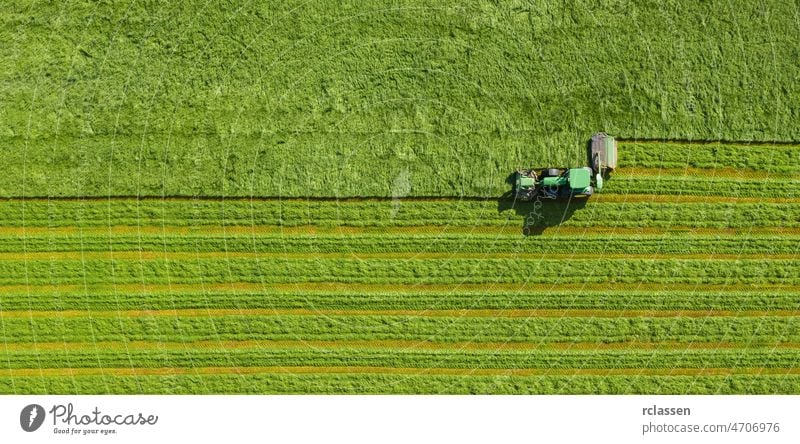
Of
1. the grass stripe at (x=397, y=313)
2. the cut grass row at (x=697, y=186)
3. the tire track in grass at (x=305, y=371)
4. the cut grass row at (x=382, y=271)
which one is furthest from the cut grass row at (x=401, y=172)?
the tire track in grass at (x=305, y=371)

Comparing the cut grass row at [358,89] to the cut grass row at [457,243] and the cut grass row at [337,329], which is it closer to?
the cut grass row at [457,243]

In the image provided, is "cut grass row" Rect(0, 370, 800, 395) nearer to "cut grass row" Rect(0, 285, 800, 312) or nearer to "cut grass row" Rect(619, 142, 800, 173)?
"cut grass row" Rect(0, 285, 800, 312)

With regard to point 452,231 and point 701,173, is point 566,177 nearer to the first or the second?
point 452,231
